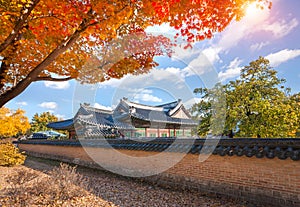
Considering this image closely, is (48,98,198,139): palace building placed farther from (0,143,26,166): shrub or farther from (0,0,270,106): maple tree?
(0,0,270,106): maple tree

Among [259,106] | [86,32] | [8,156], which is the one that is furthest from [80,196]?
[259,106]

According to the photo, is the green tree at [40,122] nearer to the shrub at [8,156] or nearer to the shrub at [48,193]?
the shrub at [8,156]

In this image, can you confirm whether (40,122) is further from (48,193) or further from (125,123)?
(48,193)

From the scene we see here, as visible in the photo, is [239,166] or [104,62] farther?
[104,62]

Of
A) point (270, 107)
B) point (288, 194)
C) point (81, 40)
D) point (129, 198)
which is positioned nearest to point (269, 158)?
point (288, 194)

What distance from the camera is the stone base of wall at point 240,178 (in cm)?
434

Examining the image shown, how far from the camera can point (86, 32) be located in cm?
426

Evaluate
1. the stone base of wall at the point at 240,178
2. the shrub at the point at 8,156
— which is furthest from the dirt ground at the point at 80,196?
the shrub at the point at 8,156

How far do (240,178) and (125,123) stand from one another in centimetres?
1413

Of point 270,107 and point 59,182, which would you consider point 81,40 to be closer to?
point 59,182

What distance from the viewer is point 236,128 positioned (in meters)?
14.2

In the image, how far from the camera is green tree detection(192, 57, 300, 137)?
12055mm

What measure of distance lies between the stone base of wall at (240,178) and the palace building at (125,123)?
1063 cm

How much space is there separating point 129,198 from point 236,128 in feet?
36.8
